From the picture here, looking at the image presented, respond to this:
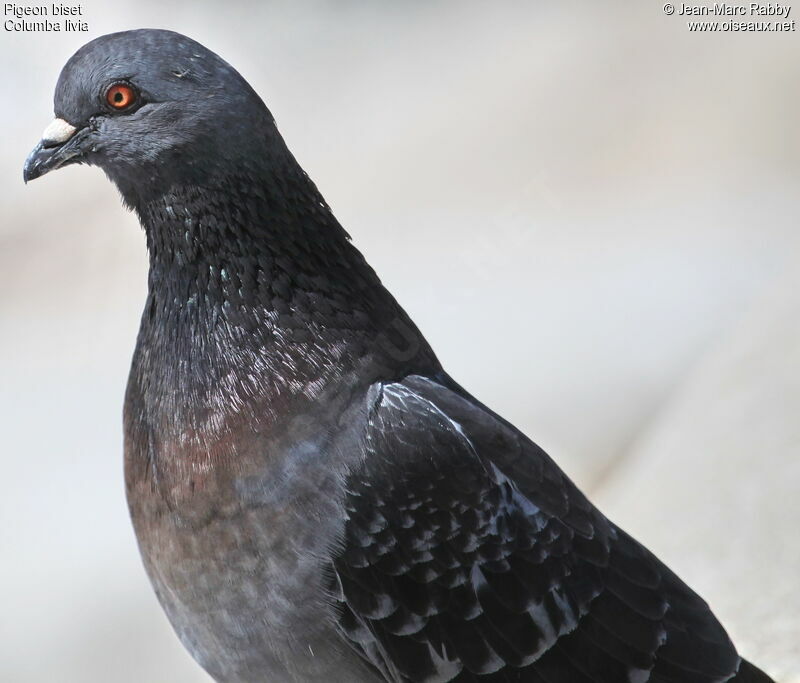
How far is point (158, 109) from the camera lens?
3.56m

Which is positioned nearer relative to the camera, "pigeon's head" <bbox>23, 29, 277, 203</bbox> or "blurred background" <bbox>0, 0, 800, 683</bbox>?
"pigeon's head" <bbox>23, 29, 277, 203</bbox>

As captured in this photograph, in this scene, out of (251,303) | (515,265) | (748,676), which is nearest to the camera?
(251,303)

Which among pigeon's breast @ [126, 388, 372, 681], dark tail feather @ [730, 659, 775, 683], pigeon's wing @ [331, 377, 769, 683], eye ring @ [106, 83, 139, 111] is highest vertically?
eye ring @ [106, 83, 139, 111]

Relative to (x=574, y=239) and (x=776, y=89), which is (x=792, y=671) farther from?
(x=776, y=89)

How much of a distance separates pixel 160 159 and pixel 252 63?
872cm

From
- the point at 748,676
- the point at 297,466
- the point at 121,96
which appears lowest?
the point at 297,466

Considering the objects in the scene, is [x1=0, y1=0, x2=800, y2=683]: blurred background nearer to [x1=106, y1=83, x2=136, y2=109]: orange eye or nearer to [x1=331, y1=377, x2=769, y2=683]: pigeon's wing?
[x1=331, y1=377, x2=769, y2=683]: pigeon's wing

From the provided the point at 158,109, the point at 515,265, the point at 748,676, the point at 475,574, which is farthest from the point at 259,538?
the point at 515,265

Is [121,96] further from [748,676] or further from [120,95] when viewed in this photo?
[748,676]

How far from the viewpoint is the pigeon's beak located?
370 cm

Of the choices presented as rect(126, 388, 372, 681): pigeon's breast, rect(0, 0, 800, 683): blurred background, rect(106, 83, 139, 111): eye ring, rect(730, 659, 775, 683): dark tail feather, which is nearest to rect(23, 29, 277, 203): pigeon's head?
rect(106, 83, 139, 111): eye ring

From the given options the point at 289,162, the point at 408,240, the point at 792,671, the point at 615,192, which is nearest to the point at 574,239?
the point at 615,192

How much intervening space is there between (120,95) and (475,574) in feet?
6.22

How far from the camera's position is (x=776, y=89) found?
12.6 metres
